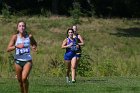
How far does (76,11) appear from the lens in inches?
2035

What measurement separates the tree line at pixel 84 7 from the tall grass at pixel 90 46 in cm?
841

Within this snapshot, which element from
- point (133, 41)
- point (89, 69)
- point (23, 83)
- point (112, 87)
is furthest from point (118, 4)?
point (23, 83)

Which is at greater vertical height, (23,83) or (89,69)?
(23,83)

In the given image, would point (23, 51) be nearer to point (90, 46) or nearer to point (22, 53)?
point (22, 53)

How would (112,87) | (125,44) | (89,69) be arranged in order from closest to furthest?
(112,87) → (89,69) → (125,44)

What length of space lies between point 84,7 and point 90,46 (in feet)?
84.1

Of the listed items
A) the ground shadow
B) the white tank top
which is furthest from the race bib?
the ground shadow

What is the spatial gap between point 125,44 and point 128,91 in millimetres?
28072

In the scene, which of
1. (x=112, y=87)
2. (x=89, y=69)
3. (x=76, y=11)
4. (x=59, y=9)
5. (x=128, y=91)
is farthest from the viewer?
(x=59, y=9)

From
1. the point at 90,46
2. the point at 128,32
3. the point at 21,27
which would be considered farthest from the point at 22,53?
the point at 128,32

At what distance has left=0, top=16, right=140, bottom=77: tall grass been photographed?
23500 millimetres

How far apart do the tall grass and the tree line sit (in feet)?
27.6

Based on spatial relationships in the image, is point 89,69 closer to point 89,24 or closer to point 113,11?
point 89,24

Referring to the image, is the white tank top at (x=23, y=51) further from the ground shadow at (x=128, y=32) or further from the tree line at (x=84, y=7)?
the tree line at (x=84, y=7)
